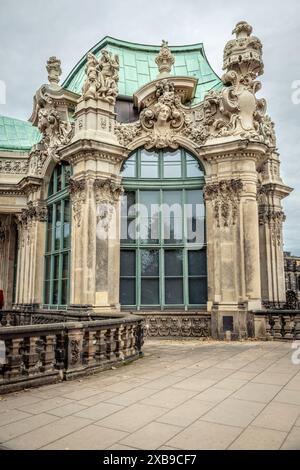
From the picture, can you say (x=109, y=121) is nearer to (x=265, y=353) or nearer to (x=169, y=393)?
(x=265, y=353)

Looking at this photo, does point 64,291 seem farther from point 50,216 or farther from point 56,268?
point 50,216

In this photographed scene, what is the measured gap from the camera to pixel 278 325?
13.0 meters

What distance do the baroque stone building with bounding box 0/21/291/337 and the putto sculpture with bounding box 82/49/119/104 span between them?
0.04 meters

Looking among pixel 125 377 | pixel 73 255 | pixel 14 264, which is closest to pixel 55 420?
pixel 125 377

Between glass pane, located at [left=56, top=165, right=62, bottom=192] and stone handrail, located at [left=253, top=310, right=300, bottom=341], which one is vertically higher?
glass pane, located at [left=56, top=165, right=62, bottom=192]

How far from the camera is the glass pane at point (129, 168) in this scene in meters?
15.3

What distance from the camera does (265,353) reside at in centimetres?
1019

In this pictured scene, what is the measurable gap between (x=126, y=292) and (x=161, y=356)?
5109 millimetres

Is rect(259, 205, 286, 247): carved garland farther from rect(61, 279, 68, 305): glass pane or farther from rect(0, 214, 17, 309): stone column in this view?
rect(0, 214, 17, 309): stone column

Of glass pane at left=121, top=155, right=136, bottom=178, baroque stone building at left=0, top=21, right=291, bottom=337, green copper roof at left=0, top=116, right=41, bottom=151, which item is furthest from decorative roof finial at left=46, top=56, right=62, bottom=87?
glass pane at left=121, top=155, right=136, bottom=178

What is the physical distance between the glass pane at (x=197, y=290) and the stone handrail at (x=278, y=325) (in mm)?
2007

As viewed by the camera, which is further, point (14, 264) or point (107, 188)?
point (14, 264)

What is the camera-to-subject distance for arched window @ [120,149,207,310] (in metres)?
14.7

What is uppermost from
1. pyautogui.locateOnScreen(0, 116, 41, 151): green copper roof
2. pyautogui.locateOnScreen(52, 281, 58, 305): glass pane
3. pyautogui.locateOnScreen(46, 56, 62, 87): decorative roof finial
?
pyautogui.locateOnScreen(46, 56, 62, 87): decorative roof finial
